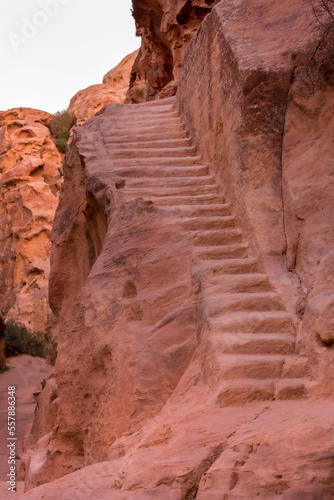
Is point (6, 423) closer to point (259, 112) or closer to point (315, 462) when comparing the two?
point (259, 112)

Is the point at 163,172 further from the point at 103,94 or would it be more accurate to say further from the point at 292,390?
the point at 103,94

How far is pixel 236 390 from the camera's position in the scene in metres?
2.79

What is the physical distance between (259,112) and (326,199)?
98 centimetres

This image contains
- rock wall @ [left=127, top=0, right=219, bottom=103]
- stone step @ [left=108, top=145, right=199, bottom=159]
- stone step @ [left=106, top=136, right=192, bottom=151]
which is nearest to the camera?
stone step @ [left=108, top=145, right=199, bottom=159]


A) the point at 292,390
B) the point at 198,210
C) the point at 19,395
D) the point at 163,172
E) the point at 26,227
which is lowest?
the point at 19,395

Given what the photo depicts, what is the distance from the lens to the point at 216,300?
3.46m

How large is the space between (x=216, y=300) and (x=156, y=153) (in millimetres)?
2698

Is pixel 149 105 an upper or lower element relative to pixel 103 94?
lower

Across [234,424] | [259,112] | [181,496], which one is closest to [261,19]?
[259,112]

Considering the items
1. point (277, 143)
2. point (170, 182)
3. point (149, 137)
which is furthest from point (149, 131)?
point (277, 143)

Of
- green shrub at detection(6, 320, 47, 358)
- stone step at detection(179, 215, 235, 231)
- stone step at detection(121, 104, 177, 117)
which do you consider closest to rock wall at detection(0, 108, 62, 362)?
green shrub at detection(6, 320, 47, 358)

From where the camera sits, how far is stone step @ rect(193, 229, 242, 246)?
423 cm

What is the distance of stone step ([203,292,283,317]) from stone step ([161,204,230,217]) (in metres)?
1.20

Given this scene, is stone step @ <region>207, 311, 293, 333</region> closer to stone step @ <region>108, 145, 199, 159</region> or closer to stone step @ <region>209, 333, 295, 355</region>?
stone step @ <region>209, 333, 295, 355</region>
